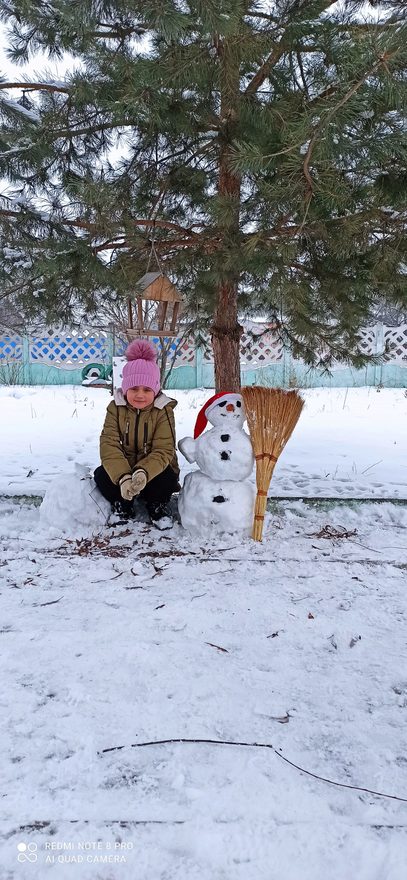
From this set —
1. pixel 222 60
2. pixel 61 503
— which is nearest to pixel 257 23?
pixel 222 60

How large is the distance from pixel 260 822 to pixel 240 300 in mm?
3290

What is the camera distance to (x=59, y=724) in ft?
4.09

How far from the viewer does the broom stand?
2.57 metres

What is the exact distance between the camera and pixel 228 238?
242 centimetres

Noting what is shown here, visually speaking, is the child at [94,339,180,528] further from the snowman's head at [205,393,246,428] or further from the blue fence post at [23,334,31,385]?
the blue fence post at [23,334,31,385]

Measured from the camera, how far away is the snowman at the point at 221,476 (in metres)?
2.57

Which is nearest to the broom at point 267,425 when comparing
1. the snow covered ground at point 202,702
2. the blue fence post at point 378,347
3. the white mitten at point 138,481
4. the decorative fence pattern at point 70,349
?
the snow covered ground at point 202,702

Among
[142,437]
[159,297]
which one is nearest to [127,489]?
[142,437]

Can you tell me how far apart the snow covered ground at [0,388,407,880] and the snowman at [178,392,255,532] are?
0.12m

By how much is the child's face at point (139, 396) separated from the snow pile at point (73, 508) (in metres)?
0.50

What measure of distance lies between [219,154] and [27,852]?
2878mm

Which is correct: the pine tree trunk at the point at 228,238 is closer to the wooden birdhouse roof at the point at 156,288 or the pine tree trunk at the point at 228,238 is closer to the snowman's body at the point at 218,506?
the wooden birdhouse roof at the point at 156,288

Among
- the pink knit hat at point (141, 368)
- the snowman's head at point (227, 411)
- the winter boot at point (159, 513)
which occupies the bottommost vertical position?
the winter boot at point (159, 513)

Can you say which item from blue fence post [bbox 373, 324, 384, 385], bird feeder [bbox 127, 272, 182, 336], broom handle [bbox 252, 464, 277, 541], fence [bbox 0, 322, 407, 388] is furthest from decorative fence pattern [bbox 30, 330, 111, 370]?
broom handle [bbox 252, 464, 277, 541]
